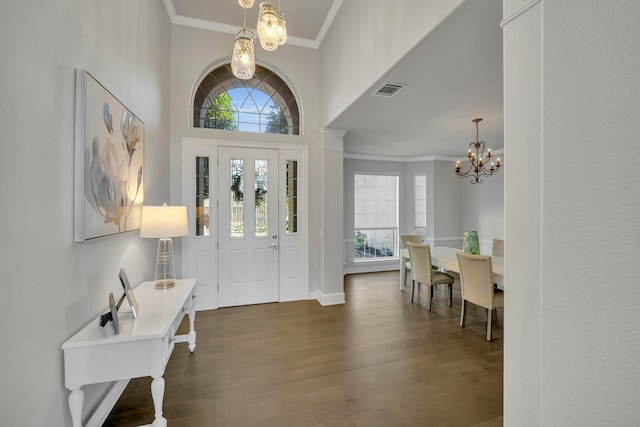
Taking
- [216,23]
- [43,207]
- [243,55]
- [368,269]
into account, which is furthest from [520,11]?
[368,269]

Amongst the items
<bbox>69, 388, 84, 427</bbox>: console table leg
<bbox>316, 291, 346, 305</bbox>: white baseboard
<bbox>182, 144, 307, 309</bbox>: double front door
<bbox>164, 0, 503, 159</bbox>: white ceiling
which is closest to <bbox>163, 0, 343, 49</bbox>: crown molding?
<bbox>164, 0, 503, 159</bbox>: white ceiling

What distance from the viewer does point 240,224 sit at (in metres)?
4.12

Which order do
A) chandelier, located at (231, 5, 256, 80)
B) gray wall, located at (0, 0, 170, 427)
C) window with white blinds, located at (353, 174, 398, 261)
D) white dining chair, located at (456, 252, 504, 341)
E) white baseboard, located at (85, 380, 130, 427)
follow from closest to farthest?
gray wall, located at (0, 0, 170, 427) < white baseboard, located at (85, 380, 130, 427) < chandelier, located at (231, 5, 256, 80) < white dining chair, located at (456, 252, 504, 341) < window with white blinds, located at (353, 174, 398, 261)

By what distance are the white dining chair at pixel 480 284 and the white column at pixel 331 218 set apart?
1.68 meters

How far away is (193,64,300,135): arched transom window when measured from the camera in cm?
410

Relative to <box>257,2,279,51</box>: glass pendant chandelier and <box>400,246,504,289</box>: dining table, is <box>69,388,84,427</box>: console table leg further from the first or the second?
<box>400,246,504,289</box>: dining table

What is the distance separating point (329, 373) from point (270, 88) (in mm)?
3985

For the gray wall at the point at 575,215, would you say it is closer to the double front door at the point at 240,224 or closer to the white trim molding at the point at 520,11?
the white trim molding at the point at 520,11

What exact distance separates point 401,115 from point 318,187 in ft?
→ 5.22

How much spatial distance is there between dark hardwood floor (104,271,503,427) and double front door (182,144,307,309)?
44 cm

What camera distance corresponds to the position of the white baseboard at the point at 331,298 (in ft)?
13.7

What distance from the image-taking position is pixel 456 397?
7.03 feet

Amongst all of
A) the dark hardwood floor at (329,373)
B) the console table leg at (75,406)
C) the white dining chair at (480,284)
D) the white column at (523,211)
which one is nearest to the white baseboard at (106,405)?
the dark hardwood floor at (329,373)

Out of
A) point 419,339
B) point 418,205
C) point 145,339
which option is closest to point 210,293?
point 145,339
